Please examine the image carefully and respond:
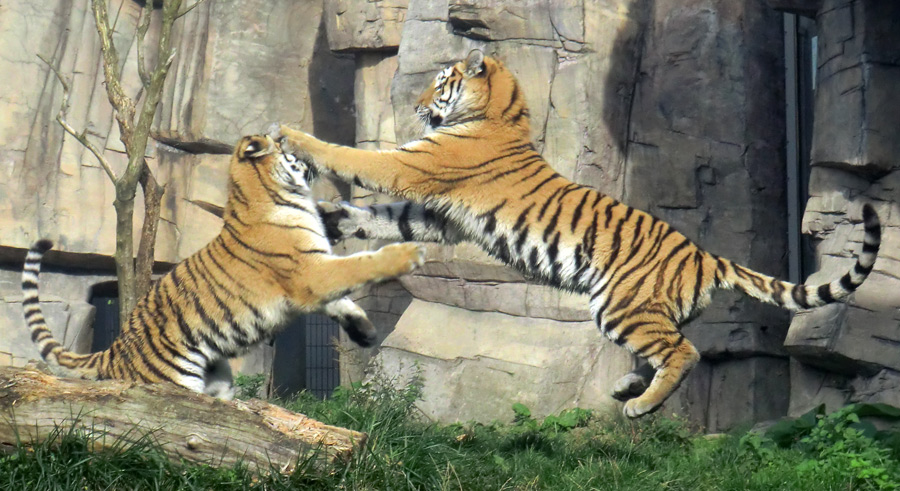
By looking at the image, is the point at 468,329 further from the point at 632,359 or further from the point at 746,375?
the point at 746,375

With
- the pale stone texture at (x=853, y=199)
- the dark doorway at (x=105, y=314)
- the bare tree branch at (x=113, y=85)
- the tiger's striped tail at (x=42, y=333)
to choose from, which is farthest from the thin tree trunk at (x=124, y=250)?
the pale stone texture at (x=853, y=199)

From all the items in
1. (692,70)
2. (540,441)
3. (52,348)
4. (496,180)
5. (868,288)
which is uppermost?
(692,70)

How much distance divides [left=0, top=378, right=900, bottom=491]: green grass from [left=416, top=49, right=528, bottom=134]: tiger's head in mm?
1457

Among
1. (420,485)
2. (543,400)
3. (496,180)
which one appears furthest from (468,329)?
(420,485)

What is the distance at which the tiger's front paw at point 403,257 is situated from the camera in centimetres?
434

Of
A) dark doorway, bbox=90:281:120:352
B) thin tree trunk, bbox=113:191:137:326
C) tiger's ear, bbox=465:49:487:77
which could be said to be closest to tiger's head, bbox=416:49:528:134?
tiger's ear, bbox=465:49:487:77

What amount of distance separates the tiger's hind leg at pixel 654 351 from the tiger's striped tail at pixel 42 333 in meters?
2.69

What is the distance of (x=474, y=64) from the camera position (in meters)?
5.12

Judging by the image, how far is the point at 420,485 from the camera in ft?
12.7

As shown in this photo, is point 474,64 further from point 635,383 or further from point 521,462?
point 521,462

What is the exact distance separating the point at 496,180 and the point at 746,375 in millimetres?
3709

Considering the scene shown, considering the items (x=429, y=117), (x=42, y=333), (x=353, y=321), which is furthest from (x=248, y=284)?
(x=42, y=333)

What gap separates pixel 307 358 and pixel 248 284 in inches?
242

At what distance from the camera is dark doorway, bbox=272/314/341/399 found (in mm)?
10359
